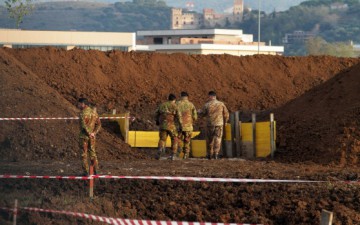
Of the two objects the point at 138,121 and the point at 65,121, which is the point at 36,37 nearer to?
the point at 138,121

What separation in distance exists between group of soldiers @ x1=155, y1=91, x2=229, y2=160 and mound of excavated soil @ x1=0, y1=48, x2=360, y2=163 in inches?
64.9

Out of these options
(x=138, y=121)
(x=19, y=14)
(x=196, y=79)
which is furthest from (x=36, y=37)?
(x=138, y=121)

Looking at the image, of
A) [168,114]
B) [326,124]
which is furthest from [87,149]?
[326,124]

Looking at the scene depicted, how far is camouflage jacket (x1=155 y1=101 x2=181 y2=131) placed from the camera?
2597 cm

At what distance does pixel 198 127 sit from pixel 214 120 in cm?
1060

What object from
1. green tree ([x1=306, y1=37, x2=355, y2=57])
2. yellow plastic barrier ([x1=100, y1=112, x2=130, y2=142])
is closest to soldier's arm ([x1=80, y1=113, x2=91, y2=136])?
yellow plastic barrier ([x1=100, y1=112, x2=130, y2=142])

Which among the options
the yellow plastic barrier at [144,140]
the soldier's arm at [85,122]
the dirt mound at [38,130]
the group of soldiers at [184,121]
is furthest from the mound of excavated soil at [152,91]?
the soldier's arm at [85,122]

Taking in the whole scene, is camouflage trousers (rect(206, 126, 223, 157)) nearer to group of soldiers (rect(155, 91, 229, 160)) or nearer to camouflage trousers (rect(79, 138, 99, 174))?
group of soldiers (rect(155, 91, 229, 160))

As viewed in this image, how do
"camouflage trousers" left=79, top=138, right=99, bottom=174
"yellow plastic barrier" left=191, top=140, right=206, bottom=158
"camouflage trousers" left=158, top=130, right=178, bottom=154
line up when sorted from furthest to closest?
"yellow plastic barrier" left=191, top=140, right=206, bottom=158 < "camouflage trousers" left=158, top=130, right=178, bottom=154 < "camouflage trousers" left=79, top=138, right=99, bottom=174

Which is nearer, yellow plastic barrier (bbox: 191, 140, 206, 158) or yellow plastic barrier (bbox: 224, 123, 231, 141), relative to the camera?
yellow plastic barrier (bbox: 224, 123, 231, 141)

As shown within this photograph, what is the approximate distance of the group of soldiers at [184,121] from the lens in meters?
26.0

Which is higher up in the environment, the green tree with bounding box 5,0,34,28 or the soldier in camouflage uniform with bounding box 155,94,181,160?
the green tree with bounding box 5,0,34,28

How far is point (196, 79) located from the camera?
1876 inches

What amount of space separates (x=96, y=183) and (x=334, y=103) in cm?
891
